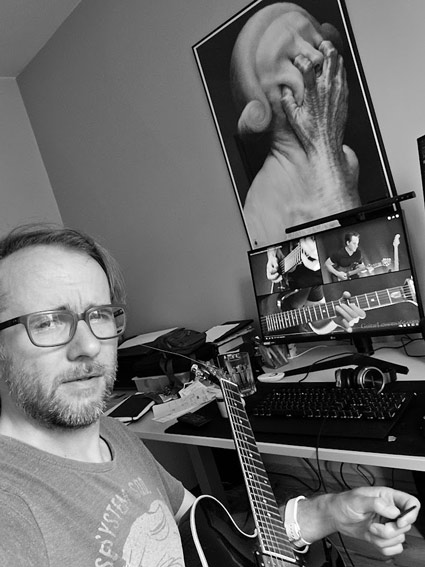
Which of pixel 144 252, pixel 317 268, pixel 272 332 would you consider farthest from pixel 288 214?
pixel 144 252

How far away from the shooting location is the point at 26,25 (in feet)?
8.96

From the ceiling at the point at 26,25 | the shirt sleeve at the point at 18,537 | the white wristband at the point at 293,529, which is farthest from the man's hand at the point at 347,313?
the ceiling at the point at 26,25

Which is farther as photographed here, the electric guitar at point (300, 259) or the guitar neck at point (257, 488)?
the electric guitar at point (300, 259)

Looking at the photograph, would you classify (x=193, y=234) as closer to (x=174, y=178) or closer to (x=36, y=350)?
(x=174, y=178)

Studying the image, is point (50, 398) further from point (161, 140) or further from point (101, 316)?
point (161, 140)

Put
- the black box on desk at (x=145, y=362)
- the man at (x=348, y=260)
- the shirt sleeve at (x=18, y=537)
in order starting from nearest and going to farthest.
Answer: the shirt sleeve at (x=18, y=537) → the man at (x=348, y=260) → the black box on desk at (x=145, y=362)

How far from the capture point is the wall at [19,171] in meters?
3.13

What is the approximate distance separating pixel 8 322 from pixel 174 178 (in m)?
1.60

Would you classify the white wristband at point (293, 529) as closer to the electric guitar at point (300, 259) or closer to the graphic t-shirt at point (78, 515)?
the graphic t-shirt at point (78, 515)

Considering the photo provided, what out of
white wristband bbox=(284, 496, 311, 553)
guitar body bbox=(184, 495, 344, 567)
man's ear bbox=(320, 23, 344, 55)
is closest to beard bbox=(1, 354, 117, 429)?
guitar body bbox=(184, 495, 344, 567)

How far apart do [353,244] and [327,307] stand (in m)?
0.22

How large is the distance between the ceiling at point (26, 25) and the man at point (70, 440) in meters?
2.01

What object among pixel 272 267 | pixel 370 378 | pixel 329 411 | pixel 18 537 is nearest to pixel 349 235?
pixel 272 267

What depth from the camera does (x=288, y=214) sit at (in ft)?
6.40
